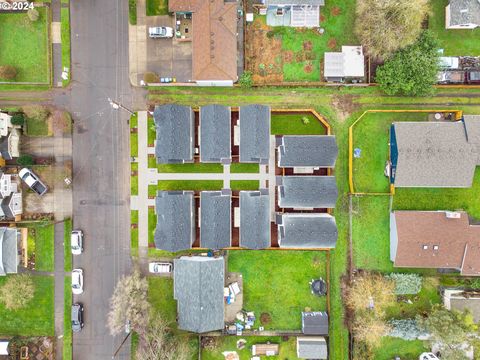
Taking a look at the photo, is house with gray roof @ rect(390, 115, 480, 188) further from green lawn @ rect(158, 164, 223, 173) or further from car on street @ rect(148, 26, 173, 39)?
car on street @ rect(148, 26, 173, 39)

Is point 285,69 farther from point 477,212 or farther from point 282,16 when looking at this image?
point 477,212

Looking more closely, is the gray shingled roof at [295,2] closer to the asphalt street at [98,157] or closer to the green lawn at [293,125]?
the green lawn at [293,125]

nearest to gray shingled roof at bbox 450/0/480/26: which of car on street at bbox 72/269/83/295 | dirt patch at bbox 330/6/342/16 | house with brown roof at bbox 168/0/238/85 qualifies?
dirt patch at bbox 330/6/342/16

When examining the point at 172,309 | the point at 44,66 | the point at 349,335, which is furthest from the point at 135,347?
the point at 44,66

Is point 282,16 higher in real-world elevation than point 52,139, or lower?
higher

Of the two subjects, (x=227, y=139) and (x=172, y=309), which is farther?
(x=172, y=309)

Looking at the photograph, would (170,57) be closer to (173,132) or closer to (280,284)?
(173,132)
